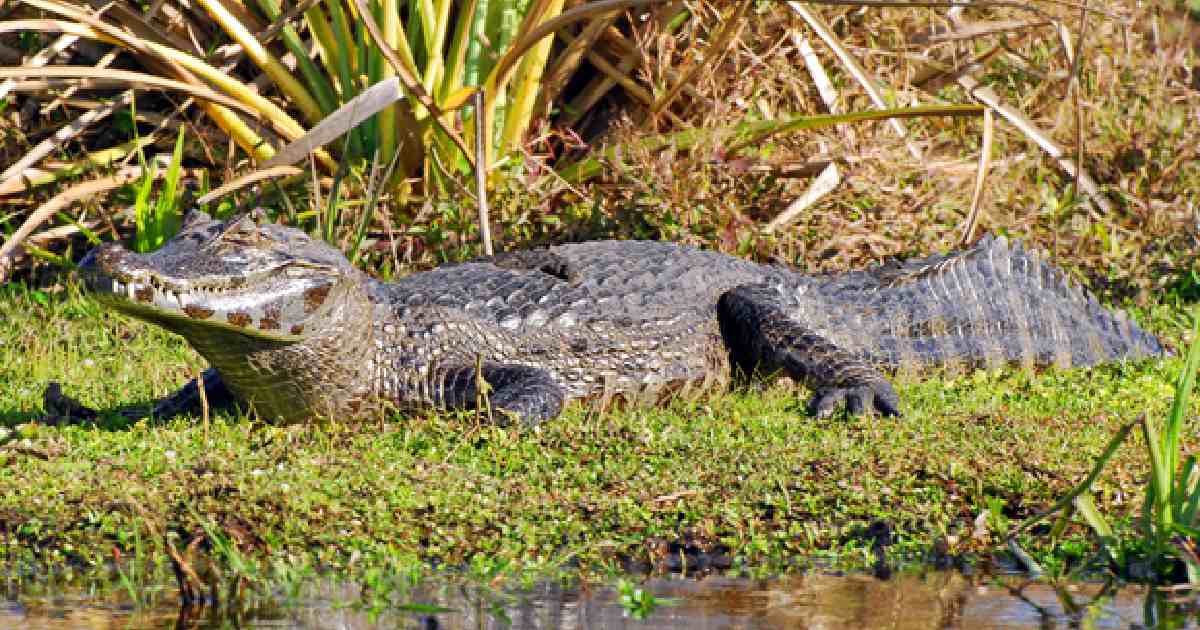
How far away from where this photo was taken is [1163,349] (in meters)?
7.14

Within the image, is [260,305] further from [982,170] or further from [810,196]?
[982,170]

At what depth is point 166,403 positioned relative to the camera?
5.87m

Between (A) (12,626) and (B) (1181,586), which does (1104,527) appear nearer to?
(B) (1181,586)

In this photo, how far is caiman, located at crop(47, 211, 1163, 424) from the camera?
5.36m

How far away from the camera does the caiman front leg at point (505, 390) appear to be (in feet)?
18.2

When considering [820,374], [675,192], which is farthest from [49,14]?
[820,374]

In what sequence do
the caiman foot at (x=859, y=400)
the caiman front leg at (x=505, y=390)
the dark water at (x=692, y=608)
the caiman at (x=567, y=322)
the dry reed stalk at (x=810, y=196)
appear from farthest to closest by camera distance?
1. the dry reed stalk at (x=810, y=196)
2. the caiman foot at (x=859, y=400)
3. the caiman front leg at (x=505, y=390)
4. the caiman at (x=567, y=322)
5. the dark water at (x=692, y=608)

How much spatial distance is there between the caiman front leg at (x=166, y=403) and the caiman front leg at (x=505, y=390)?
746 mm

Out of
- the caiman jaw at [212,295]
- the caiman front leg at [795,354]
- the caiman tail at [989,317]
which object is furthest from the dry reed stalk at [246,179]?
the caiman tail at [989,317]

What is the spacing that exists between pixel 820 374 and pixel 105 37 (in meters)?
3.45

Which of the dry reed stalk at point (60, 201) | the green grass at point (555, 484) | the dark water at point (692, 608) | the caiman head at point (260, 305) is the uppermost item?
the dry reed stalk at point (60, 201)

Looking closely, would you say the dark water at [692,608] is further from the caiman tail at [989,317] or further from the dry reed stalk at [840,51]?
the dry reed stalk at [840,51]

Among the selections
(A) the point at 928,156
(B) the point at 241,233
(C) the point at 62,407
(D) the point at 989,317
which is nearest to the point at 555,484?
(B) the point at 241,233

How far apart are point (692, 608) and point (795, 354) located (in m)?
2.69
